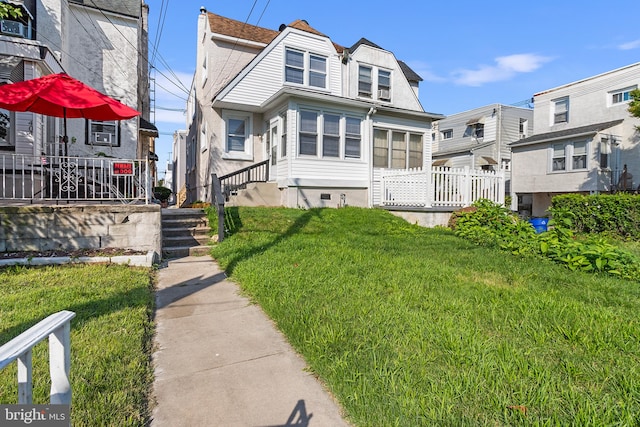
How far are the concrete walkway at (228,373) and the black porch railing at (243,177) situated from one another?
26.5 feet

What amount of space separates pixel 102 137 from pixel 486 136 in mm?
24970

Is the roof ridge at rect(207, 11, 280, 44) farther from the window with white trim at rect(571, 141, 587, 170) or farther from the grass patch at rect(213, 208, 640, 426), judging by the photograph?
the window with white trim at rect(571, 141, 587, 170)

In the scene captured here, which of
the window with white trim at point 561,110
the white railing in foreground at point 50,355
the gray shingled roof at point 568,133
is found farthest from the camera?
the window with white trim at point 561,110

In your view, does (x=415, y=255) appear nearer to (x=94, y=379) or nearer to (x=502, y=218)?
(x=502, y=218)

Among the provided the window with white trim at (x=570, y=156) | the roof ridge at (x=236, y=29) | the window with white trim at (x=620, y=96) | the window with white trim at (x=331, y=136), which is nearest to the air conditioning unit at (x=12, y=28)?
the roof ridge at (x=236, y=29)

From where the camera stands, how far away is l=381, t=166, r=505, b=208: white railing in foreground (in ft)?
37.8

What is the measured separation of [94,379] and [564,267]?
6903mm

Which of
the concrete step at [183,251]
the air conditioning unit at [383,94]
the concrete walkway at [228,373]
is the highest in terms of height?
the air conditioning unit at [383,94]

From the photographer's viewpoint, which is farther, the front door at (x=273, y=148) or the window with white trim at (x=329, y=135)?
the front door at (x=273, y=148)

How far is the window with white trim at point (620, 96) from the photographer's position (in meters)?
17.8

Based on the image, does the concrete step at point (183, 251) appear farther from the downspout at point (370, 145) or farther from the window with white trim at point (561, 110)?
the window with white trim at point (561, 110)

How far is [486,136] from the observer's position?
2627cm

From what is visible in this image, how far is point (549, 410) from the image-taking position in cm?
212

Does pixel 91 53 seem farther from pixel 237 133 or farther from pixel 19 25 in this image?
pixel 237 133
